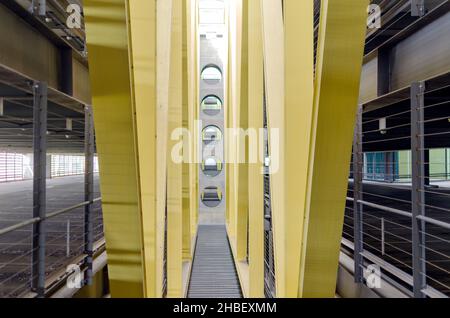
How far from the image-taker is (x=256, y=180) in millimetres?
1761

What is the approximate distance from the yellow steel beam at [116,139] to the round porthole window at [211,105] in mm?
4647

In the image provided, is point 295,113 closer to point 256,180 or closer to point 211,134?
point 256,180

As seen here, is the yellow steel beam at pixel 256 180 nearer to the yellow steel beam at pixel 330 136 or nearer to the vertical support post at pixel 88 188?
the vertical support post at pixel 88 188

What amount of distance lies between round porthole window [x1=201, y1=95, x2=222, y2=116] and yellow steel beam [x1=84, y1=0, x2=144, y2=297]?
4647 millimetres

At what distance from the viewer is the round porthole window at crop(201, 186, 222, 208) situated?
206 inches

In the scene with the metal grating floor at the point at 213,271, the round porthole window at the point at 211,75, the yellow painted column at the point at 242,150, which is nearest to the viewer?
the metal grating floor at the point at 213,271

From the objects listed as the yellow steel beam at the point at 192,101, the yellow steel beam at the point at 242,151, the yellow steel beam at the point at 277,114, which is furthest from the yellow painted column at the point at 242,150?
the yellow steel beam at the point at 277,114

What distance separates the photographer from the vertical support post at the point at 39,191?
27.2 inches

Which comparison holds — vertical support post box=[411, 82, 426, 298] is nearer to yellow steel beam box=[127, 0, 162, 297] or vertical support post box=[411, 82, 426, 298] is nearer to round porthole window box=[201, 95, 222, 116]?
yellow steel beam box=[127, 0, 162, 297]

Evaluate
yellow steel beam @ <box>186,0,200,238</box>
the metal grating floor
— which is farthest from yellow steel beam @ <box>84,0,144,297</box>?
yellow steel beam @ <box>186,0,200,238</box>

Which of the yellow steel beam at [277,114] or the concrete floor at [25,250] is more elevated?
the yellow steel beam at [277,114]

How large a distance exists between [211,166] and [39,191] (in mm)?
4658

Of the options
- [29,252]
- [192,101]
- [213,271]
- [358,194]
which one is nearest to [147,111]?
[29,252]
